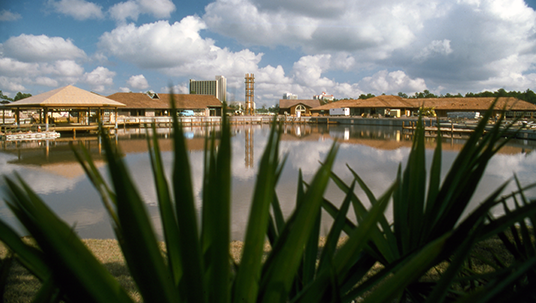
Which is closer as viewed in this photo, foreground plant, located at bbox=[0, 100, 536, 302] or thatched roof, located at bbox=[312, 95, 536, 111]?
foreground plant, located at bbox=[0, 100, 536, 302]

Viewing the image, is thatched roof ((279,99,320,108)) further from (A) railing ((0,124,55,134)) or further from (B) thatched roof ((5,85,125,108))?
(A) railing ((0,124,55,134))

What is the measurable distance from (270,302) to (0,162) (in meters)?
16.4

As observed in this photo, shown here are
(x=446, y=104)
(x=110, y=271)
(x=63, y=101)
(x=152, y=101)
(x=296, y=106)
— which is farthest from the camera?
(x=296, y=106)

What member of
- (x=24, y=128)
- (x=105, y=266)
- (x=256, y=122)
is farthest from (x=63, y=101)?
(x=256, y=122)

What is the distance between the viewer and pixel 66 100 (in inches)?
1019

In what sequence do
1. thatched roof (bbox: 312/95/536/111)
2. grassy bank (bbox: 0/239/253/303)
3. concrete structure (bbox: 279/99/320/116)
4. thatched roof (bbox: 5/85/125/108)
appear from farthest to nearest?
concrete structure (bbox: 279/99/320/116) < thatched roof (bbox: 312/95/536/111) < thatched roof (bbox: 5/85/125/108) < grassy bank (bbox: 0/239/253/303)

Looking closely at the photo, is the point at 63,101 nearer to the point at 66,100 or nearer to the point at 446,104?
the point at 66,100

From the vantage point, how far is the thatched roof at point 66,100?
25.1 m

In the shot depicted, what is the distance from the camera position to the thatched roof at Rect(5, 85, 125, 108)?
82.2 ft

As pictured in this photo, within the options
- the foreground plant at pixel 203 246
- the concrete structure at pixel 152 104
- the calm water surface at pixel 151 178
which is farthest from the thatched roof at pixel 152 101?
the foreground plant at pixel 203 246

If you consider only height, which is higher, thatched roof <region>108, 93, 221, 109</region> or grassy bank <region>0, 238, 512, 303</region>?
thatched roof <region>108, 93, 221, 109</region>

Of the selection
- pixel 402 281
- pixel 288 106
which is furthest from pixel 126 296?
pixel 288 106

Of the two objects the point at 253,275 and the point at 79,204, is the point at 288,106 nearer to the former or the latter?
the point at 79,204

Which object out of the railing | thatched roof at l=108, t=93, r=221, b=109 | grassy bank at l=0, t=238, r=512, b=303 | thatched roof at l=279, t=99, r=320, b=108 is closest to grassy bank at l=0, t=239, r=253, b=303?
grassy bank at l=0, t=238, r=512, b=303
